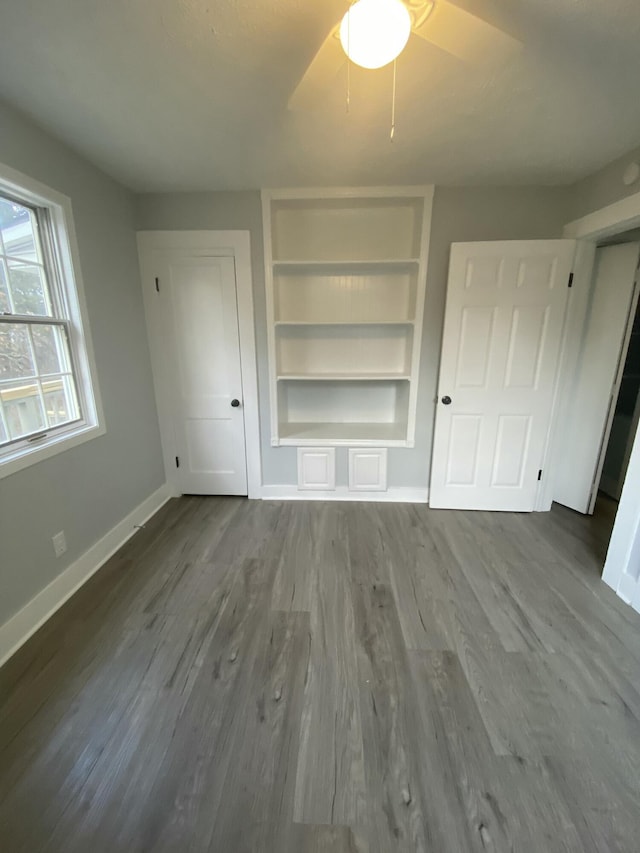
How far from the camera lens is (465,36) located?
1229 mm

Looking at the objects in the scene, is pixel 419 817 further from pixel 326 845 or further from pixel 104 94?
pixel 104 94

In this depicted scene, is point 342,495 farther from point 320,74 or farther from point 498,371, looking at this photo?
point 320,74

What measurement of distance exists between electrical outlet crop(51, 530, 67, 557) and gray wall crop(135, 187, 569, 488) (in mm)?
1768

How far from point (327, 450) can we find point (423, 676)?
69.8 inches

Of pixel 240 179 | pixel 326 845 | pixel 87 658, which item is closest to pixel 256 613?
pixel 87 658

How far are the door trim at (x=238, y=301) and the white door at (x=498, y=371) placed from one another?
1.52m

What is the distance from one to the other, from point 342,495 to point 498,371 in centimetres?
164

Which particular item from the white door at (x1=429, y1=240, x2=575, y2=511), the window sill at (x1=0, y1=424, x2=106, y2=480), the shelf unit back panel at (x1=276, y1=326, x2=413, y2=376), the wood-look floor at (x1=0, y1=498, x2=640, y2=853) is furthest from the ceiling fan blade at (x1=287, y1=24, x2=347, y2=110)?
the wood-look floor at (x1=0, y1=498, x2=640, y2=853)

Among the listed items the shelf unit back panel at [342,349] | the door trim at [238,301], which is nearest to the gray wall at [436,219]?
the door trim at [238,301]

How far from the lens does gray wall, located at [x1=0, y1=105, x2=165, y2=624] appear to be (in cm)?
168

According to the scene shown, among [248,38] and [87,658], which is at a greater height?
[248,38]

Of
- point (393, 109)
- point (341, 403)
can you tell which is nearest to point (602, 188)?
point (393, 109)

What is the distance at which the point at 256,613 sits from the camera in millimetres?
1849

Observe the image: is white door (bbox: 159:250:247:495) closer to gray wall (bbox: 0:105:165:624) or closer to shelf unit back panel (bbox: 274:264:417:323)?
gray wall (bbox: 0:105:165:624)
